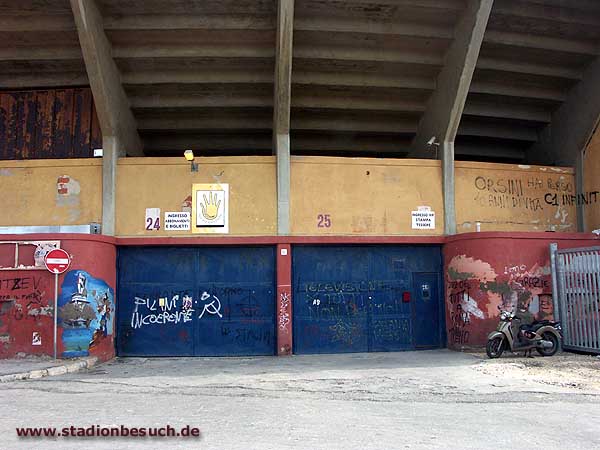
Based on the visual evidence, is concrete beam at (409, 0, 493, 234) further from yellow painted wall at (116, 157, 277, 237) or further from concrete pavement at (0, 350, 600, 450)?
concrete pavement at (0, 350, 600, 450)

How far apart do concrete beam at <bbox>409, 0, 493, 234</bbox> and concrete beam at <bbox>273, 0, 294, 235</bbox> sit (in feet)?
13.4

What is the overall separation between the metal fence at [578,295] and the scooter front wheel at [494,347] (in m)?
2.04

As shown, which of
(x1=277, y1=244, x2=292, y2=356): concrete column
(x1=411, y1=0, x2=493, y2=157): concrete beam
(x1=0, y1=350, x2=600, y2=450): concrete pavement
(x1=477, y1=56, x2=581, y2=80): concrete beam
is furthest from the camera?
(x1=477, y1=56, x2=581, y2=80): concrete beam

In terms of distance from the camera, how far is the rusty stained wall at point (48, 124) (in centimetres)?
1457

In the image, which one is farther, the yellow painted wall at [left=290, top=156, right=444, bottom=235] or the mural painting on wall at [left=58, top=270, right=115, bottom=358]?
the yellow painted wall at [left=290, top=156, right=444, bottom=235]

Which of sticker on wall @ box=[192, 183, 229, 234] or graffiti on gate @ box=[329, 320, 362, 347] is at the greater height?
sticker on wall @ box=[192, 183, 229, 234]

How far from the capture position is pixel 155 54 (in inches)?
547

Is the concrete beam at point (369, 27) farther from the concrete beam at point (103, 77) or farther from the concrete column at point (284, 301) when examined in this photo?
the concrete column at point (284, 301)

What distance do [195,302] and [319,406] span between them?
7033mm

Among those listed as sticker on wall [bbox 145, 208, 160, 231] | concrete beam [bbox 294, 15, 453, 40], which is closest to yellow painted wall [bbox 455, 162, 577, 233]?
concrete beam [bbox 294, 15, 453, 40]

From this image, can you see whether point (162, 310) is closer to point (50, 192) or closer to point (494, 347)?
point (50, 192)

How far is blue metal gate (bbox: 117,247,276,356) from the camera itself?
1395cm

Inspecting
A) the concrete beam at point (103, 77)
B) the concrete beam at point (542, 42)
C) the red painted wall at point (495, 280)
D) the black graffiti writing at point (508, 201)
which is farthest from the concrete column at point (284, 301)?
the concrete beam at point (542, 42)

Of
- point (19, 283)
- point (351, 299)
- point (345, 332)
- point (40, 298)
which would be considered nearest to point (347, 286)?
point (351, 299)
